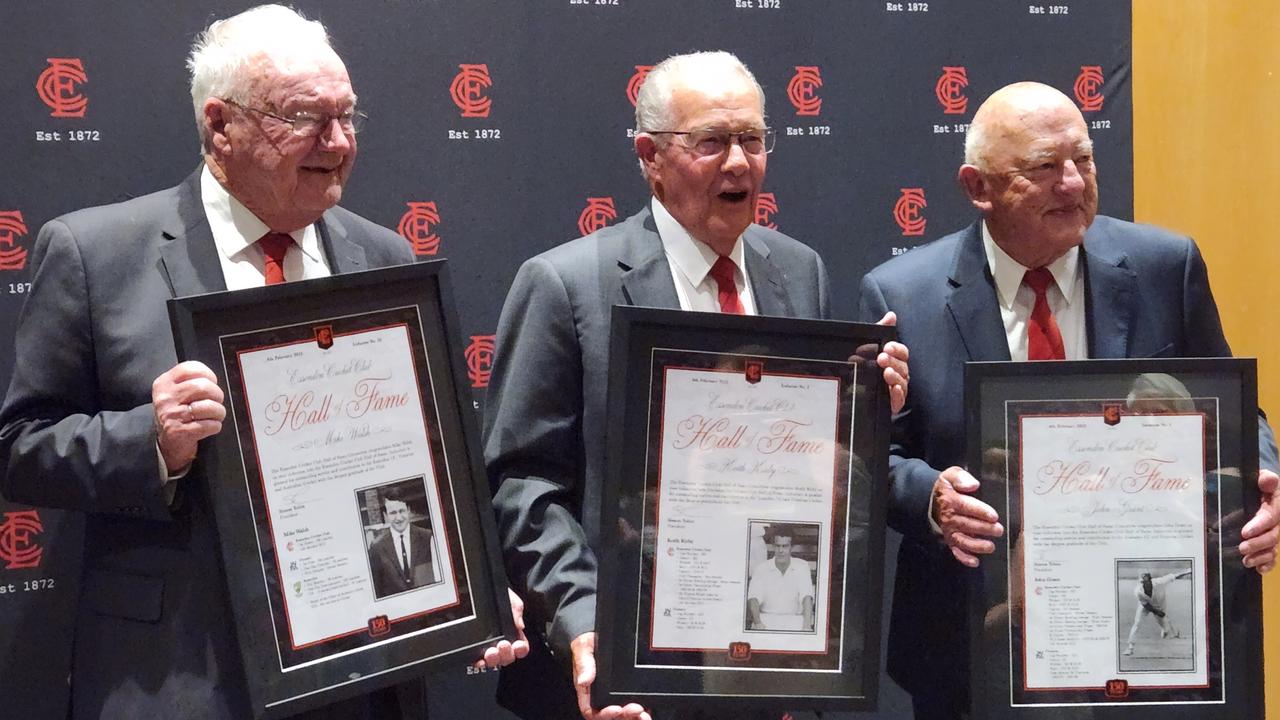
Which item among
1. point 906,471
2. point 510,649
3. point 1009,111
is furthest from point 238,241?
point 1009,111

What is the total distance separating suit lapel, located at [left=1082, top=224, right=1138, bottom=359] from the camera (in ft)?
8.16

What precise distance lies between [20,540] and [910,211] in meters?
2.36

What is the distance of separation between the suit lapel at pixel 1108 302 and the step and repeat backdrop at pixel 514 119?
96cm

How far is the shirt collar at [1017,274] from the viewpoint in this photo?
2559 millimetres

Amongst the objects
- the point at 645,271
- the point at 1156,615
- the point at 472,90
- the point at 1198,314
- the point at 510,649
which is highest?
the point at 472,90

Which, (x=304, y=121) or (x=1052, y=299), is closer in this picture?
(x=304, y=121)

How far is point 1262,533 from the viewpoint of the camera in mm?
2252

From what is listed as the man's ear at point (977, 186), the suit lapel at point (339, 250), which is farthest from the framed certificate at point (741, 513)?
the man's ear at point (977, 186)

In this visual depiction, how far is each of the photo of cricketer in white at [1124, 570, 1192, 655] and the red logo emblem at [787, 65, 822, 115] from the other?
1.61m

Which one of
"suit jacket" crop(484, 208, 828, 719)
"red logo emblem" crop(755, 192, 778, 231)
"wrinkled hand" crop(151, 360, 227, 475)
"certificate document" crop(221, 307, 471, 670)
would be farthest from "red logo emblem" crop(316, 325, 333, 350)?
"red logo emblem" crop(755, 192, 778, 231)

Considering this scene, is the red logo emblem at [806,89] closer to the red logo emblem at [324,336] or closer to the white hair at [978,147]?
the white hair at [978,147]

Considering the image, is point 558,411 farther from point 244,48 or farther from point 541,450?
point 244,48

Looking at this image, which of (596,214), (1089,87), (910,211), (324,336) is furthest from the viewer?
(1089,87)

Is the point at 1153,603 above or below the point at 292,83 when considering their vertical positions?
below
